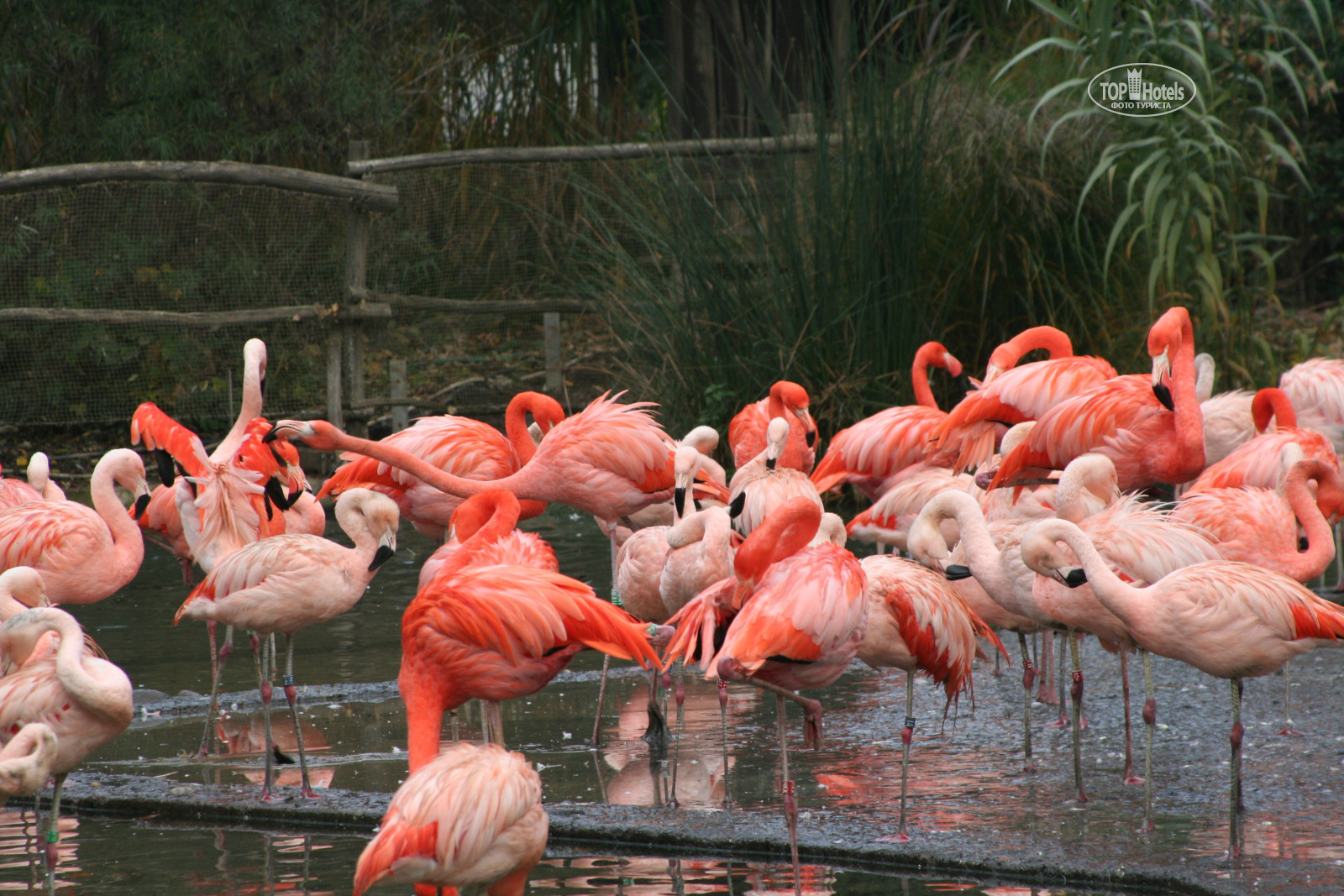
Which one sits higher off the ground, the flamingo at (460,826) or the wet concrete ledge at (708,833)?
the flamingo at (460,826)

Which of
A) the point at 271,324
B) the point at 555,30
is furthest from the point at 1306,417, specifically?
the point at 555,30

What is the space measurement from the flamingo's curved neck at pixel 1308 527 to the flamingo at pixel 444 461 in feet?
10.3

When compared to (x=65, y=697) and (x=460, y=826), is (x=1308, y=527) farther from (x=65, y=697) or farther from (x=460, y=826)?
(x=65, y=697)

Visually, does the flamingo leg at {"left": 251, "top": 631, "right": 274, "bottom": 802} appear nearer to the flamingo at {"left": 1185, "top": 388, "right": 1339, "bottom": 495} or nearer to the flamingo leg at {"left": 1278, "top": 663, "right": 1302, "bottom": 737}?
the flamingo leg at {"left": 1278, "top": 663, "right": 1302, "bottom": 737}

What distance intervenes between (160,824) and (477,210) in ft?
23.7

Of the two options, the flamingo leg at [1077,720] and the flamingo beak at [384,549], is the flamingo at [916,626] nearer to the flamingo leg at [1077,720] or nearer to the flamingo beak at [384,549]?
A: the flamingo leg at [1077,720]

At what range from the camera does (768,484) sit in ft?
17.2

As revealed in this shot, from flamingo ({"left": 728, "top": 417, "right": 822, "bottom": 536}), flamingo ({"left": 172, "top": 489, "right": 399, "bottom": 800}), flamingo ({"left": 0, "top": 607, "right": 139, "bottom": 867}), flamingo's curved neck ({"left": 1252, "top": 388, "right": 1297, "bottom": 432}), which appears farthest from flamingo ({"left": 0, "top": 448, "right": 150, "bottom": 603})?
flamingo's curved neck ({"left": 1252, "top": 388, "right": 1297, "bottom": 432})

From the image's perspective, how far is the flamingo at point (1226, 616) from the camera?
3.57 meters

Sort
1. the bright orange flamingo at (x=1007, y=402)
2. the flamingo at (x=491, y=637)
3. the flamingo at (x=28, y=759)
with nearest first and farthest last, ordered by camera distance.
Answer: the flamingo at (x=28, y=759), the flamingo at (x=491, y=637), the bright orange flamingo at (x=1007, y=402)

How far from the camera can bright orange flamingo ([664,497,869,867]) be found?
11.7 feet

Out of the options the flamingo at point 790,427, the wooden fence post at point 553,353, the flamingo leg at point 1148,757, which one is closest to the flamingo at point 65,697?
the flamingo leg at point 1148,757

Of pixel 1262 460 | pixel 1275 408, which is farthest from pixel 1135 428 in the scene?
pixel 1275 408

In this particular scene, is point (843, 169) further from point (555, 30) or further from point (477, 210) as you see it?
point (555, 30)
